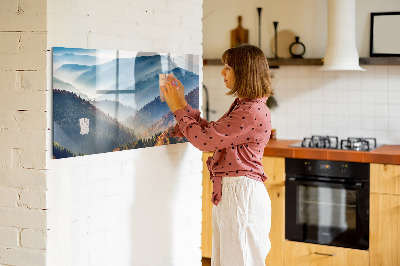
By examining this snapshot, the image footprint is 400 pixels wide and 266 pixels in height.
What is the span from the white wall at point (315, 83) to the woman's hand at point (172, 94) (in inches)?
87.1

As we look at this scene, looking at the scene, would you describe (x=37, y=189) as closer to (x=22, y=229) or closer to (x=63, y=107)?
(x=22, y=229)

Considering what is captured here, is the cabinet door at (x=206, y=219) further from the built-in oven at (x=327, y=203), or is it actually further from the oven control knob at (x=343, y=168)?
the oven control knob at (x=343, y=168)

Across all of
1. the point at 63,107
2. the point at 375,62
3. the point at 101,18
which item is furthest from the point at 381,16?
the point at 63,107

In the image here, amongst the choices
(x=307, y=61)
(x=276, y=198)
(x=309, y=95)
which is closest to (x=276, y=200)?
(x=276, y=198)

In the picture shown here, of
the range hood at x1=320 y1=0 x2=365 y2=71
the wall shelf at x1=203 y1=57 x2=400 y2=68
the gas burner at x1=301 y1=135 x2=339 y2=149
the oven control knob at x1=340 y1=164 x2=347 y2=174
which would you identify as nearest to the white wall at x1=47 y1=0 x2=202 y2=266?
the oven control knob at x1=340 y1=164 x2=347 y2=174

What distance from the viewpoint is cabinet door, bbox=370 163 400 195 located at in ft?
13.0

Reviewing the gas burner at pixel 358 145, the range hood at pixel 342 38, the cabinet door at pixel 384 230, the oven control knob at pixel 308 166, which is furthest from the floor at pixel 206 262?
the range hood at pixel 342 38

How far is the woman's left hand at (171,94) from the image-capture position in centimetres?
283

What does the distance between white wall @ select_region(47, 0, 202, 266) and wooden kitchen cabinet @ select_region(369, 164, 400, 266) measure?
4.61 feet

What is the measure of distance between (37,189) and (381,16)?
3259 millimetres

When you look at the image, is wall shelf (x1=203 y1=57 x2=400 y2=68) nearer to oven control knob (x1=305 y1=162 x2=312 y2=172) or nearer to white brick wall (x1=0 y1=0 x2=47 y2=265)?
oven control knob (x1=305 y1=162 x2=312 y2=172)

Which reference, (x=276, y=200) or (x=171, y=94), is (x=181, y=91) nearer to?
(x=171, y=94)

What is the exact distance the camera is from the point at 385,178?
4000 millimetres

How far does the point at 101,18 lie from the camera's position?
2.52 metres
